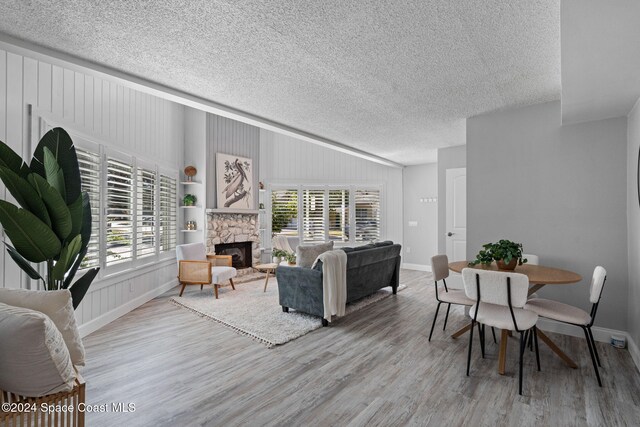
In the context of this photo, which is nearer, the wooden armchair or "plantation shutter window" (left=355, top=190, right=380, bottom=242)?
the wooden armchair

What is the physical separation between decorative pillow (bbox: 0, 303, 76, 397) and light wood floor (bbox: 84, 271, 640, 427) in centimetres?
77

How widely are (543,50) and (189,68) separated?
115 inches

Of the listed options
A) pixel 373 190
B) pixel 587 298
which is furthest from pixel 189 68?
pixel 373 190

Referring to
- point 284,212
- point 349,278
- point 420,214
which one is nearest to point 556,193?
point 349,278

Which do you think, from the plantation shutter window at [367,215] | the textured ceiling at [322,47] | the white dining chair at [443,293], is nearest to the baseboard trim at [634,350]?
the white dining chair at [443,293]

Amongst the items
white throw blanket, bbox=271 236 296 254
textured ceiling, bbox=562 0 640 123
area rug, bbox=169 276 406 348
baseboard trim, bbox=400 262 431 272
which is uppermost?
textured ceiling, bbox=562 0 640 123

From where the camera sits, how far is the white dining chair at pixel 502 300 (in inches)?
97.1

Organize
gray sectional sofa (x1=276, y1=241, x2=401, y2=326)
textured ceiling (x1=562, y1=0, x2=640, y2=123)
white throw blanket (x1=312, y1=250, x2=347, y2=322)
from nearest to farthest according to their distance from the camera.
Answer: textured ceiling (x1=562, y1=0, x2=640, y2=123) → white throw blanket (x1=312, y1=250, x2=347, y2=322) → gray sectional sofa (x1=276, y1=241, x2=401, y2=326)

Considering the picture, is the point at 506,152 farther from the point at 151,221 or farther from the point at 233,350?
the point at 151,221

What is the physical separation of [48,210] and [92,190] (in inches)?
69.0

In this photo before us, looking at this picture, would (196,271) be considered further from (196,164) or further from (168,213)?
(196,164)

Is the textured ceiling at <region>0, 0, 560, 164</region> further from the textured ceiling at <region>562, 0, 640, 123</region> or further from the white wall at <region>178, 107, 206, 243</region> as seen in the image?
the white wall at <region>178, 107, 206, 243</region>

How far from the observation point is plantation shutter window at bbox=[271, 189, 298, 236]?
8281 mm

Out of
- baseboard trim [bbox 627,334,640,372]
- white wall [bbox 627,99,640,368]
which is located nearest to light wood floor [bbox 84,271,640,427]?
baseboard trim [bbox 627,334,640,372]
